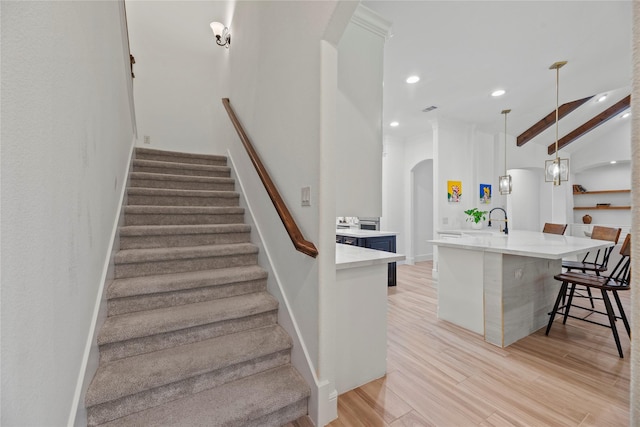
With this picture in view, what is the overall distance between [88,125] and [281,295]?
4.96 feet

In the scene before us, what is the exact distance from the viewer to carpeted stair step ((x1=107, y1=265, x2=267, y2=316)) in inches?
70.7

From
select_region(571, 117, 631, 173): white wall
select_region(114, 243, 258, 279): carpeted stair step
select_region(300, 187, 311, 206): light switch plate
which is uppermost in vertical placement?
select_region(571, 117, 631, 173): white wall

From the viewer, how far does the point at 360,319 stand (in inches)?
75.4

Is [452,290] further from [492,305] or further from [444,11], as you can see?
[444,11]

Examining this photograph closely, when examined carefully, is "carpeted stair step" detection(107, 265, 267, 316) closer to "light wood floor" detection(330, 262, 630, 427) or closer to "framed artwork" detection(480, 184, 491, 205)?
"light wood floor" detection(330, 262, 630, 427)

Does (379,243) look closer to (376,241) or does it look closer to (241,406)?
(376,241)

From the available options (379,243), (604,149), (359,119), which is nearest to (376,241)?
(379,243)

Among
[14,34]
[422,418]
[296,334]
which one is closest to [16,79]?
[14,34]

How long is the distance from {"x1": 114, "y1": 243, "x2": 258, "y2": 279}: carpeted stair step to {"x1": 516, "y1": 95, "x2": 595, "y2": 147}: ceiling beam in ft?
22.2

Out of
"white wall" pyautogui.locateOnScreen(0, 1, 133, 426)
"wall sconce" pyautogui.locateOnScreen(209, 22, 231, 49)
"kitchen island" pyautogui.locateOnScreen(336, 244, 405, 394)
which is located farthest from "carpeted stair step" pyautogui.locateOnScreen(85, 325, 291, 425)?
"wall sconce" pyautogui.locateOnScreen(209, 22, 231, 49)

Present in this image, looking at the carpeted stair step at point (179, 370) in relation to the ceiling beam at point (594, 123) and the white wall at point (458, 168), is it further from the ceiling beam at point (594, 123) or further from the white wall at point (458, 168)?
the ceiling beam at point (594, 123)

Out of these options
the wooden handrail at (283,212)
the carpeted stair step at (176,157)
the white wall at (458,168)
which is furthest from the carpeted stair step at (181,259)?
the white wall at (458,168)

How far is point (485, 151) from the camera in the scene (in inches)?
241

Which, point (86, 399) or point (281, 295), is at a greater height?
point (281, 295)
